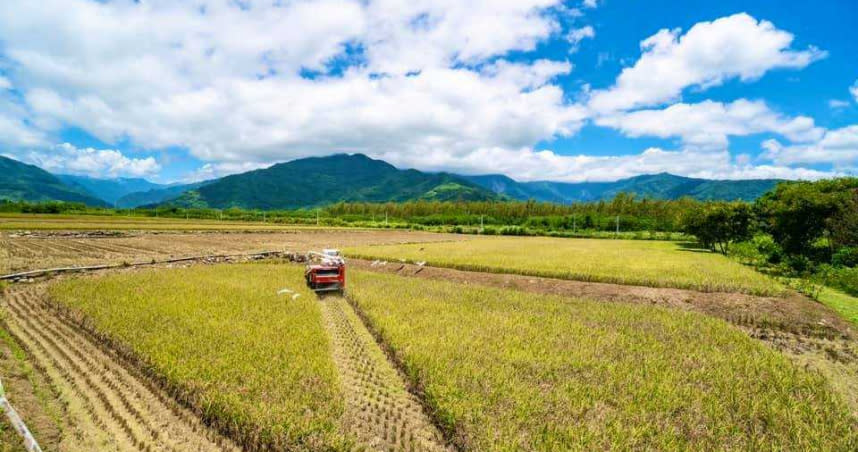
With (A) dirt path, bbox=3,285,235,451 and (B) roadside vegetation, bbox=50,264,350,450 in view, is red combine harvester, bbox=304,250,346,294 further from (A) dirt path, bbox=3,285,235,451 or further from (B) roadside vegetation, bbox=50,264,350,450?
(A) dirt path, bbox=3,285,235,451

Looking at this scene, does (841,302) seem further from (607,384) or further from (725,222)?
(725,222)

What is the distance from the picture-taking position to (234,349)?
8188mm

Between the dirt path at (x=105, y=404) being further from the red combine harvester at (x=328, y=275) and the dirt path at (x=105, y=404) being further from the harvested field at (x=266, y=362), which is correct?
the red combine harvester at (x=328, y=275)

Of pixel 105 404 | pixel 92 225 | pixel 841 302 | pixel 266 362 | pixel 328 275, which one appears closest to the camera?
pixel 105 404

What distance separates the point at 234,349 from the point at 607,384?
819cm

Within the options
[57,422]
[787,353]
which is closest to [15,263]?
[57,422]

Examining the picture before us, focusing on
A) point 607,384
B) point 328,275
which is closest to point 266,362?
point 607,384

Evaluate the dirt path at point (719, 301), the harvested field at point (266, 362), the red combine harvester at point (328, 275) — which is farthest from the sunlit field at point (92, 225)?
the dirt path at point (719, 301)

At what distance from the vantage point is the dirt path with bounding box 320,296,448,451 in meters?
5.50

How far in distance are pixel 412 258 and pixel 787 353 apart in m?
19.1

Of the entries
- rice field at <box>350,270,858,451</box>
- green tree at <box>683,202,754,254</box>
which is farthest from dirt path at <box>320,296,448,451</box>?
green tree at <box>683,202,754,254</box>

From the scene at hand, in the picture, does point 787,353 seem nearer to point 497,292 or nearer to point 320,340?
point 497,292

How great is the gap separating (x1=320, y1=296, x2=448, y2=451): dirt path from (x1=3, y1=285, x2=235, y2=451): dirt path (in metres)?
2.10

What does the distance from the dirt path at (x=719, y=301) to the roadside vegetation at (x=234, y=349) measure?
1032 centimetres
